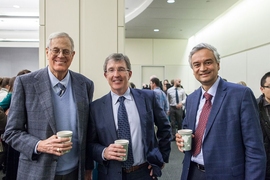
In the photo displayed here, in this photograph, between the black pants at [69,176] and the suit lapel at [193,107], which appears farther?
the suit lapel at [193,107]

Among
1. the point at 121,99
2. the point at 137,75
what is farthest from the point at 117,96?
the point at 137,75

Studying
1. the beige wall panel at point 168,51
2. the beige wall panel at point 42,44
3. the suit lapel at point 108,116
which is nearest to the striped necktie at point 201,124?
the suit lapel at point 108,116

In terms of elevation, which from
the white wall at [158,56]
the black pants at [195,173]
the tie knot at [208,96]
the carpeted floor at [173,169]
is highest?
the white wall at [158,56]

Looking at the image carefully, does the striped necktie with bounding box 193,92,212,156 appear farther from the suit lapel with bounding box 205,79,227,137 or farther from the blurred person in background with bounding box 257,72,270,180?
the blurred person in background with bounding box 257,72,270,180

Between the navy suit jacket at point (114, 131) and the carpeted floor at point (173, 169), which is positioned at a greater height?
the navy suit jacket at point (114, 131)

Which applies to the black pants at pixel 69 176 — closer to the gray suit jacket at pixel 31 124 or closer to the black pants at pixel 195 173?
the gray suit jacket at pixel 31 124

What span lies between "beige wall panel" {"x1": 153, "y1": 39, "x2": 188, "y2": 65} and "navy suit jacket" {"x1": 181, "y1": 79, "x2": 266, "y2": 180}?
9.66 m

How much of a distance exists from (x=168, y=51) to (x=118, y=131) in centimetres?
990

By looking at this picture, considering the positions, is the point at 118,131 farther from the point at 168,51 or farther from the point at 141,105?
the point at 168,51

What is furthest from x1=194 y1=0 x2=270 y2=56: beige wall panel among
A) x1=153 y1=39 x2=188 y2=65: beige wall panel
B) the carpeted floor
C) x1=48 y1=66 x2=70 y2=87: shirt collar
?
x1=48 y1=66 x2=70 y2=87: shirt collar

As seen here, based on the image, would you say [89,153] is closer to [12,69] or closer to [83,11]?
[83,11]

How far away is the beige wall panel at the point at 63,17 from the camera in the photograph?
2441mm

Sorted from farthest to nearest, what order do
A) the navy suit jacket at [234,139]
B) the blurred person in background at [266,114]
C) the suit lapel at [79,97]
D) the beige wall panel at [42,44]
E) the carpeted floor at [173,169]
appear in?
the carpeted floor at [173,169] → the beige wall panel at [42,44] → the blurred person in background at [266,114] → the suit lapel at [79,97] → the navy suit jacket at [234,139]

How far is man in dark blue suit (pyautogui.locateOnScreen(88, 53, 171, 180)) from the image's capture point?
5.16ft
